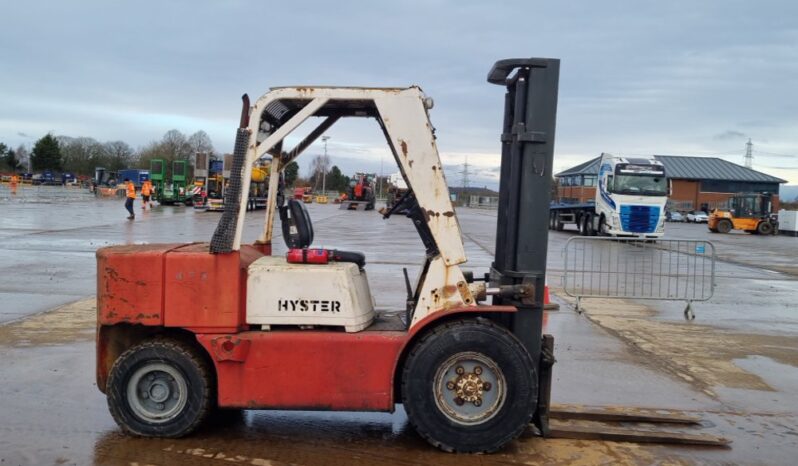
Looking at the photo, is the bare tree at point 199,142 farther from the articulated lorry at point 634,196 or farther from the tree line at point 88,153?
the articulated lorry at point 634,196

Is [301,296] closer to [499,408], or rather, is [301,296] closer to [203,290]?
[203,290]

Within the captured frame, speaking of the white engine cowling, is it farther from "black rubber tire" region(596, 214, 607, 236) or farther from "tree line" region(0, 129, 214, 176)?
"tree line" region(0, 129, 214, 176)

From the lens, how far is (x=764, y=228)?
4372 centimetres

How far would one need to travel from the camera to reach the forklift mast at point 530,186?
468 centimetres

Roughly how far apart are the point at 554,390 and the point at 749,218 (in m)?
43.5

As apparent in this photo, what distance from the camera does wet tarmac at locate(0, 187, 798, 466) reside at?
14.8 ft

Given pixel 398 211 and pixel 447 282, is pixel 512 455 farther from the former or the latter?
pixel 398 211

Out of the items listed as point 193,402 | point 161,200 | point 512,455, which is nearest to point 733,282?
point 512,455

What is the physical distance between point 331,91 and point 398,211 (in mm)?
966

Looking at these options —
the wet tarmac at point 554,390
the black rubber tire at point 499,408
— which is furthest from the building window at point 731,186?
the black rubber tire at point 499,408

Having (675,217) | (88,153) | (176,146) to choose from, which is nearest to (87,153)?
(88,153)

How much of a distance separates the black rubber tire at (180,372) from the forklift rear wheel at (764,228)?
46.4 meters

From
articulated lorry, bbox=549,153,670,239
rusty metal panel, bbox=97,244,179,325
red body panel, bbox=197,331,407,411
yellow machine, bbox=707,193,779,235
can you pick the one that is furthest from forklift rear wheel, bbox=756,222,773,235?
rusty metal panel, bbox=97,244,179,325

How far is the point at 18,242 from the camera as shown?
675 inches
